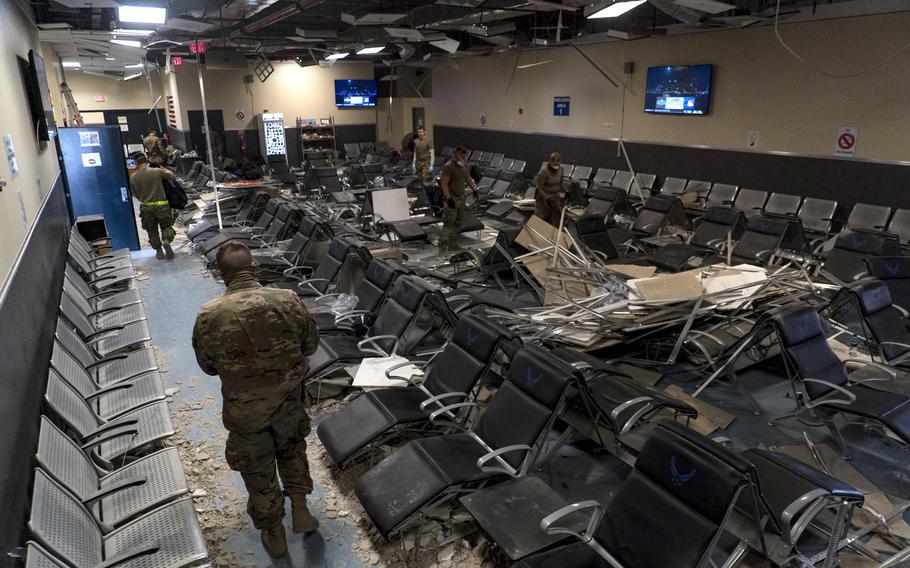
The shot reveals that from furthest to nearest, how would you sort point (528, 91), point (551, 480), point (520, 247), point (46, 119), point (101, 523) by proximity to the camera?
point (528, 91) → point (520, 247) → point (46, 119) → point (551, 480) → point (101, 523)

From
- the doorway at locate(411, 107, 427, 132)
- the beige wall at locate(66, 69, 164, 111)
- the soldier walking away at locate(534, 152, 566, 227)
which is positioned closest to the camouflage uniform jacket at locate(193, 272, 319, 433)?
the soldier walking away at locate(534, 152, 566, 227)

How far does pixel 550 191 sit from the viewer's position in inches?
362

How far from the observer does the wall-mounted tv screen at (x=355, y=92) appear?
20.3 m

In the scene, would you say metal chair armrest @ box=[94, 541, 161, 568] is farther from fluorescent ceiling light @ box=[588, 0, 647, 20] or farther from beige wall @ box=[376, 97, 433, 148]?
beige wall @ box=[376, 97, 433, 148]

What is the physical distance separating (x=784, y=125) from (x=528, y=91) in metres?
7.19

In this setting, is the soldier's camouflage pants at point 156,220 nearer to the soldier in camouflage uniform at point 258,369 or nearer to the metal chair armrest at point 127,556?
the soldier in camouflage uniform at point 258,369

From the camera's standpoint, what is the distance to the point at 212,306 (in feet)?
9.59

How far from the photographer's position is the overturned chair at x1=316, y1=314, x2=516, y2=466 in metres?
3.80

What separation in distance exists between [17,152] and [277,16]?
6.27 metres

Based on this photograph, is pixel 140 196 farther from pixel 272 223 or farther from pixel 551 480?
pixel 551 480

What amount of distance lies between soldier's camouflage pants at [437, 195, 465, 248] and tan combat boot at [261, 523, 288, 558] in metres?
6.68

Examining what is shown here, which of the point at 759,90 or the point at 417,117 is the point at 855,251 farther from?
the point at 417,117

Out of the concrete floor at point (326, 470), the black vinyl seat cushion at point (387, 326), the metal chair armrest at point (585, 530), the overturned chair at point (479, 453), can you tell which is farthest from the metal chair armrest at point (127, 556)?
the black vinyl seat cushion at point (387, 326)

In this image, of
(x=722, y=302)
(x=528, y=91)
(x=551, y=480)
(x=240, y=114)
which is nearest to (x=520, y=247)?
(x=722, y=302)
